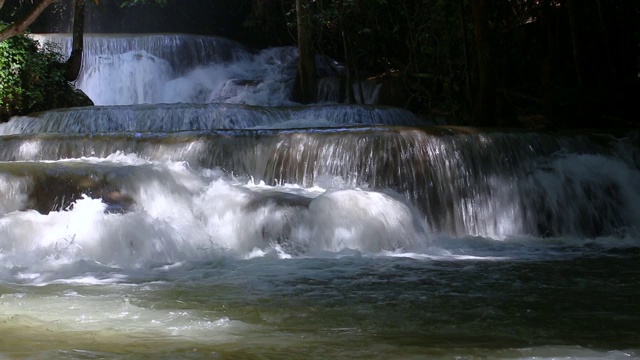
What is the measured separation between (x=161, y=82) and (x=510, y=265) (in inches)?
469

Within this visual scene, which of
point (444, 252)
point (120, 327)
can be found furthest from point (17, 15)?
point (120, 327)

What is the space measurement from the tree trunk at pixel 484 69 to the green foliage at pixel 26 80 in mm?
7173

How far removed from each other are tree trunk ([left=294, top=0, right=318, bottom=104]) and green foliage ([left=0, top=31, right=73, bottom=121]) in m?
4.38

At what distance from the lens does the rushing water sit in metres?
3.90

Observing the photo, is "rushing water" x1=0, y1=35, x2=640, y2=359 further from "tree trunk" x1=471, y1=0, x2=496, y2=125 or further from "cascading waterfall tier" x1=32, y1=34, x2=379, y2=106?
"cascading waterfall tier" x1=32, y1=34, x2=379, y2=106

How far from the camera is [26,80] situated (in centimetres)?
1305

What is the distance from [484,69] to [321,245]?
492 centimetres

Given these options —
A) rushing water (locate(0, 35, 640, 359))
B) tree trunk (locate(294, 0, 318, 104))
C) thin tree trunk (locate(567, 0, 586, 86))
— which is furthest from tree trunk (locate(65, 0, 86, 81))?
thin tree trunk (locate(567, 0, 586, 86))

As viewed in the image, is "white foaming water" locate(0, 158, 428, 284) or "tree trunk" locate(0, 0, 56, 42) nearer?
"white foaming water" locate(0, 158, 428, 284)

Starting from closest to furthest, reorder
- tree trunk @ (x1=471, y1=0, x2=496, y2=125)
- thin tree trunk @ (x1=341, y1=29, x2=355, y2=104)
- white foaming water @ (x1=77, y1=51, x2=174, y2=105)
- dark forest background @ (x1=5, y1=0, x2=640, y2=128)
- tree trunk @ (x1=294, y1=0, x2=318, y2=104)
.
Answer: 1. tree trunk @ (x1=471, y1=0, x2=496, y2=125)
2. dark forest background @ (x1=5, y1=0, x2=640, y2=128)
3. thin tree trunk @ (x1=341, y1=29, x2=355, y2=104)
4. tree trunk @ (x1=294, y1=0, x2=318, y2=104)
5. white foaming water @ (x1=77, y1=51, x2=174, y2=105)

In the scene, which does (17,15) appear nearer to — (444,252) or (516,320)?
(444,252)

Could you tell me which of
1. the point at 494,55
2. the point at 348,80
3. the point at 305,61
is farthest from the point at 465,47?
the point at 305,61

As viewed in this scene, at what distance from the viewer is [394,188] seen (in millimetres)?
8211

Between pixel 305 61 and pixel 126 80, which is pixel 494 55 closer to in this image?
pixel 305 61
